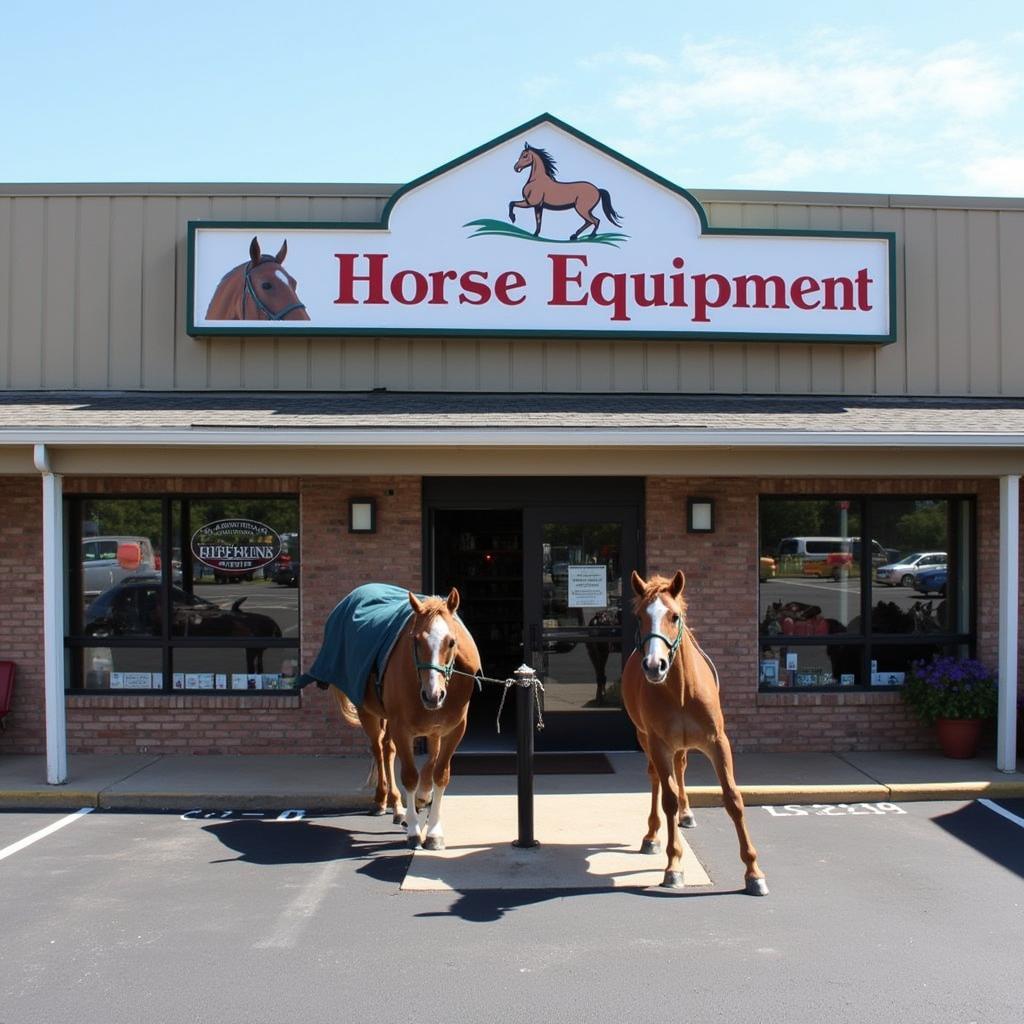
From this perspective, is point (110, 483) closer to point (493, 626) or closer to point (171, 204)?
point (171, 204)

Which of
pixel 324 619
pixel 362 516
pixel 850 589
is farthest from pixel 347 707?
pixel 850 589

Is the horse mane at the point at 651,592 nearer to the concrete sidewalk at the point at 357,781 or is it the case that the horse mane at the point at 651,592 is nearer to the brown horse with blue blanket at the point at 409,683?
the brown horse with blue blanket at the point at 409,683

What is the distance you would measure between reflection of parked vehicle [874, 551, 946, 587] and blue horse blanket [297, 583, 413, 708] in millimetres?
4877

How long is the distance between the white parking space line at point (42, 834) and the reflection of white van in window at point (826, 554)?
656cm

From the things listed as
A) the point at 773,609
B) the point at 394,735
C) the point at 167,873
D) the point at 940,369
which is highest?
the point at 940,369

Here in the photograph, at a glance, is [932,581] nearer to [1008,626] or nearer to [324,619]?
[1008,626]

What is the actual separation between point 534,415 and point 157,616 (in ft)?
13.6

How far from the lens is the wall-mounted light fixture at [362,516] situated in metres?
9.79

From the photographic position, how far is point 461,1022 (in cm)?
461

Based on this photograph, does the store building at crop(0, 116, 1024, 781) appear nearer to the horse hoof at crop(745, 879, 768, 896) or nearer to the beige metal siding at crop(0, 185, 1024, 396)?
the beige metal siding at crop(0, 185, 1024, 396)

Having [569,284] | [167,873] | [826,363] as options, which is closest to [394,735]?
[167,873]

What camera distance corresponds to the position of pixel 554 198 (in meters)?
10.7

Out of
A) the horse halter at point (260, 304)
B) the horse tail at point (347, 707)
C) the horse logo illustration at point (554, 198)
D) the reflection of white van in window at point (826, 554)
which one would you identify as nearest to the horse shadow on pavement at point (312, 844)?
the horse tail at point (347, 707)

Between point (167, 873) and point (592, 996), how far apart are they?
3164 mm
